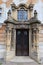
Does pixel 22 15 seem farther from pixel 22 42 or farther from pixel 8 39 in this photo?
pixel 8 39

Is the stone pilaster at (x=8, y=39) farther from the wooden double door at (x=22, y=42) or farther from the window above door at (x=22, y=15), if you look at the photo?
the window above door at (x=22, y=15)

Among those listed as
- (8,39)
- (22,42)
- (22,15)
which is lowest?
(22,42)

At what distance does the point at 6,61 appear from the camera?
9.23 m

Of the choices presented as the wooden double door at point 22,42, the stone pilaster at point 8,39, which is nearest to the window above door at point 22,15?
the wooden double door at point 22,42

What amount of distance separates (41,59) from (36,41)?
1.14 meters

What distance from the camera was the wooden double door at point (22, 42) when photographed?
10.4 meters

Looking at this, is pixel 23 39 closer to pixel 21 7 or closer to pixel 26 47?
pixel 26 47

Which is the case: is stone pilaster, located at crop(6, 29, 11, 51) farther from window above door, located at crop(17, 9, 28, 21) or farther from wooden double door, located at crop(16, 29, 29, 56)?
window above door, located at crop(17, 9, 28, 21)

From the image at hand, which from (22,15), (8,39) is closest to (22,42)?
(8,39)

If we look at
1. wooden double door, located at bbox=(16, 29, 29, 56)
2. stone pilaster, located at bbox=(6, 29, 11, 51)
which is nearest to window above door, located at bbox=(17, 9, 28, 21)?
wooden double door, located at bbox=(16, 29, 29, 56)

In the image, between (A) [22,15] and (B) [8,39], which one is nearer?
(B) [8,39]

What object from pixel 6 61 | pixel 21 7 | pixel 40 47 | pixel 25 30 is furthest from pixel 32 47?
pixel 21 7

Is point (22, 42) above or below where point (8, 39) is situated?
below

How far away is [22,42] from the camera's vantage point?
10.4 meters
